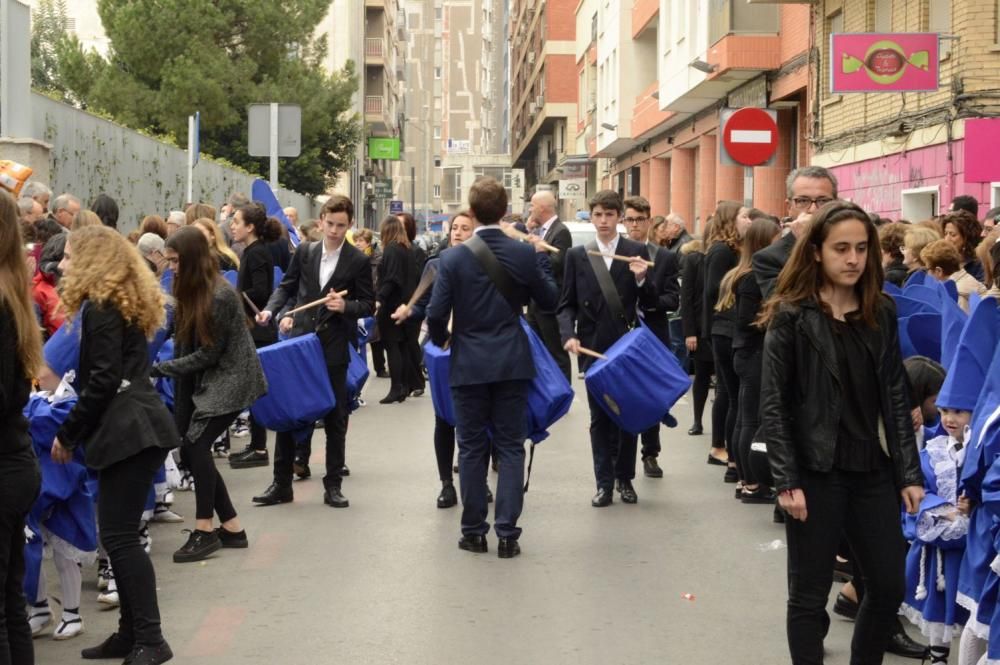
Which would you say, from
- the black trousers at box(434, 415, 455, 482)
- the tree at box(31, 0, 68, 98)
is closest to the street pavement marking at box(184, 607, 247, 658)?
the black trousers at box(434, 415, 455, 482)

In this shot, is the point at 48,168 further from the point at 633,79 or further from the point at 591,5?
the point at 591,5

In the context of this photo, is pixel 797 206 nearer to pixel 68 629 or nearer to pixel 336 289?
pixel 336 289

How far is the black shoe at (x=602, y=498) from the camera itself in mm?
10078

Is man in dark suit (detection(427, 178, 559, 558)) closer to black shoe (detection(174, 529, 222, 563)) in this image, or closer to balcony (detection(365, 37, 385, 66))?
black shoe (detection(174, 529, 222, 563))

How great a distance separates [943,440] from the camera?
6.26 m

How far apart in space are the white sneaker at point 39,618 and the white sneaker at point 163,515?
2.61m

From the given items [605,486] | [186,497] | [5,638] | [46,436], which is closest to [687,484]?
[605,486]

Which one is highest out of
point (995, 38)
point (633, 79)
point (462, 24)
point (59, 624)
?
point (462, 24)

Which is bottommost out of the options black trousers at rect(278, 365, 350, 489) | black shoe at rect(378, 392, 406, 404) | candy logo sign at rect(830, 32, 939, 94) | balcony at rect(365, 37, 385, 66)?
black shoe at rect(378, 392, 406, 404)

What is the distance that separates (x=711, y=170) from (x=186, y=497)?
2656cm

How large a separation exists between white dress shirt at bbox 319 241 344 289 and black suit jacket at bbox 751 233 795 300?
343cm

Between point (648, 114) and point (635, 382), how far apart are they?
108 feet

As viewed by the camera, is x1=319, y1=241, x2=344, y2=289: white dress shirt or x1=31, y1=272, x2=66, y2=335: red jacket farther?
x1=319, y1=241, x2=344, y2=289: white dress shirt

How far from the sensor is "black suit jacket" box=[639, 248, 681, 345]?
1074 centimetres
